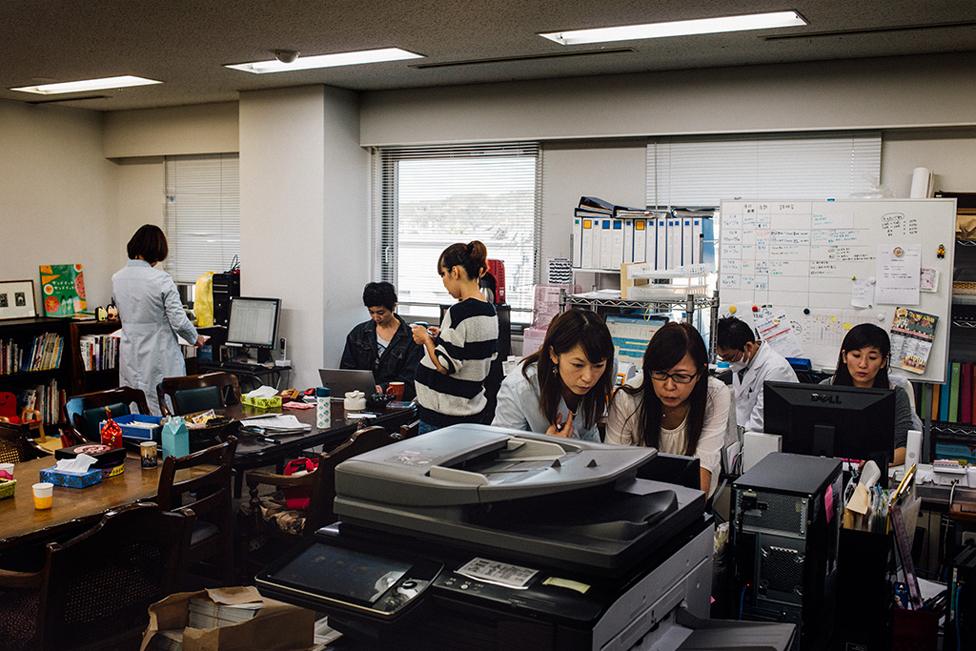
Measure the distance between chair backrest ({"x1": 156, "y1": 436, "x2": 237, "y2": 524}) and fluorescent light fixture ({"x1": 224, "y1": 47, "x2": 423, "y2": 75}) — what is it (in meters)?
2.57

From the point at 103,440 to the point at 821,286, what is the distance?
380cm

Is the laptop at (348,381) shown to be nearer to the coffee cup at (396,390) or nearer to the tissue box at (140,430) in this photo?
the coffee cup at (396,390)

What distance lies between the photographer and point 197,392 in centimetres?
473

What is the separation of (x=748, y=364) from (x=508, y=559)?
11.4ft

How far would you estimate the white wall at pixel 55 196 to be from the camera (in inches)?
279

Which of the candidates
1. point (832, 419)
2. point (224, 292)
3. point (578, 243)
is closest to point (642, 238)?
point (578, 243)

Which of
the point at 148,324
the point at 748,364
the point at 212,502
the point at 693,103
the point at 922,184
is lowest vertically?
the point at 212,502

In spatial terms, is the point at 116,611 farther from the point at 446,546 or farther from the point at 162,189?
the point at 162,189

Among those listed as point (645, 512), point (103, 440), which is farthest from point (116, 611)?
point (645, 512)

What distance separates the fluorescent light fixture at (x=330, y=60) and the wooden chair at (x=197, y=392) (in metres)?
1.94

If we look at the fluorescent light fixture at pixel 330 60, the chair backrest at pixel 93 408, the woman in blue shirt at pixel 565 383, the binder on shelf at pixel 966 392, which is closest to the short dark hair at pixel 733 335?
the binder on shelf at pixel 966 392

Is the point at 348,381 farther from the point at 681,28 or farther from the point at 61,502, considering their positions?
the point at 681,28

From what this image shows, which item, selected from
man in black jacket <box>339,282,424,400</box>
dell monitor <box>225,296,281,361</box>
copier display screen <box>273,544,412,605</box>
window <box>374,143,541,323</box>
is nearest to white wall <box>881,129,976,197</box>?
window <box>374,143,541,323</box>

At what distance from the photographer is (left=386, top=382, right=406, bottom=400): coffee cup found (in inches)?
194
